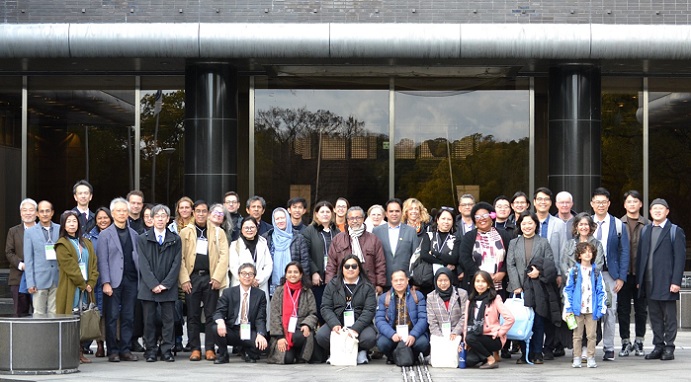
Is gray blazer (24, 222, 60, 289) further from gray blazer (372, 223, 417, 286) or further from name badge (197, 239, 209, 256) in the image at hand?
gray blazer (372, 223, 417, 286)

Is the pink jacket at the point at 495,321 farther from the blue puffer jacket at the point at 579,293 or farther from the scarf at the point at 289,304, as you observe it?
the scarf at the point at 289,304

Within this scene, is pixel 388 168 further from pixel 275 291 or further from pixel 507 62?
pixel 275 291

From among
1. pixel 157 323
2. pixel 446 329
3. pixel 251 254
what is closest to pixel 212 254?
pixel 251 254

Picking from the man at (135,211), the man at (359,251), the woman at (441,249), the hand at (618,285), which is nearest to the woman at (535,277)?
the woman at (441,249)

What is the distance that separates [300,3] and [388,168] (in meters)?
3.69

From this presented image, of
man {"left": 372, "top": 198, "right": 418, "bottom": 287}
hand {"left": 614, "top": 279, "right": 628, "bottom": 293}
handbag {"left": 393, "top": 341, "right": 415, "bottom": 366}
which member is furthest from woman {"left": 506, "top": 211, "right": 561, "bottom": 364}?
handbag {"left": 393, "top": 341, "right": 415, "bottom": 366}

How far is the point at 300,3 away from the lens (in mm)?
19125

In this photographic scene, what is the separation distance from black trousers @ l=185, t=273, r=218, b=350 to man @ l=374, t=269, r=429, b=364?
2.07 meters

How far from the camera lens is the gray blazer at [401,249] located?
47.8 feet

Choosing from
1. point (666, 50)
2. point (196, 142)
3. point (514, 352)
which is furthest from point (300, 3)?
point (514, 352)

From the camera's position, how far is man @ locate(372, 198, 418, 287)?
14578 mm

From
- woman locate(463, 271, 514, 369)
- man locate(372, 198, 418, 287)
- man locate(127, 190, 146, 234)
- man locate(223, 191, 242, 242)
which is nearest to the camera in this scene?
woman locate(463, 271, 514, 369)

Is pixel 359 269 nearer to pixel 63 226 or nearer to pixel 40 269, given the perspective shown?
pixel 63 226

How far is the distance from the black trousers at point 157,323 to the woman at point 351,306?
1799 millimetres
